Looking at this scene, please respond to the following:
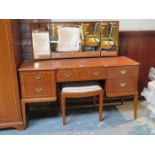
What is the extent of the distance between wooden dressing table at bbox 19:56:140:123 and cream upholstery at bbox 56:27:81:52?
8.5 inches

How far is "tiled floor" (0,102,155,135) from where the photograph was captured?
2098 mm

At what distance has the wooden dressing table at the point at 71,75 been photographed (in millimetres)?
2012

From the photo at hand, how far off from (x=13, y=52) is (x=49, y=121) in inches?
37.9

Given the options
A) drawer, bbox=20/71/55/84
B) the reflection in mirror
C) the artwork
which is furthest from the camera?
the reflection in mirror

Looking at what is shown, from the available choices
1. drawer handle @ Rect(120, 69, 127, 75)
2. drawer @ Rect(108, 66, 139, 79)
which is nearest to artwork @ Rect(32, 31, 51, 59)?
drawer @ Rect(108, 66, 139, 79)

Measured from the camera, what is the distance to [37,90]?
2.06 meters

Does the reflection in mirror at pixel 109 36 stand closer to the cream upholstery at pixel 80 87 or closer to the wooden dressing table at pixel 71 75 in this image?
the wooden dressing table at pixel 71 75

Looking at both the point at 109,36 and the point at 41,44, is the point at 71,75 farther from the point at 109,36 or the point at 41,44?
the point at 109,36

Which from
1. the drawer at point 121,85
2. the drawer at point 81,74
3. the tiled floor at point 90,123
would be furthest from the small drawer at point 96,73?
the tiled floor at point 90,123

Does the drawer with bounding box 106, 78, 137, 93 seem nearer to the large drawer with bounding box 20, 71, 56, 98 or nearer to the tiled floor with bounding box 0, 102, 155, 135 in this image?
the tiled floor with bounding box 0, 102, 155, 135

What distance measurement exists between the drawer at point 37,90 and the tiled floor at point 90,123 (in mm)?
399

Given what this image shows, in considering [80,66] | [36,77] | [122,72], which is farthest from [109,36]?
[36,77]

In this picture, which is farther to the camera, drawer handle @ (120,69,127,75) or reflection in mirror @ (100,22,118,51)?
reflection in mirror @ (100,22,118,51)

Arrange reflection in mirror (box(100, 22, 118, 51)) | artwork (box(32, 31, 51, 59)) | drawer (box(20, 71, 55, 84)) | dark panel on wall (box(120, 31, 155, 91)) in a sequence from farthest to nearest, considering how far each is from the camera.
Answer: dark panel on wall (box(120, 31, 155, 91)) < reflection in mirror (box(100, 22, 118, 51)) < artwork (box(32, 31, 51, 59)) < drawer (box(20, 71, 55, 84))
